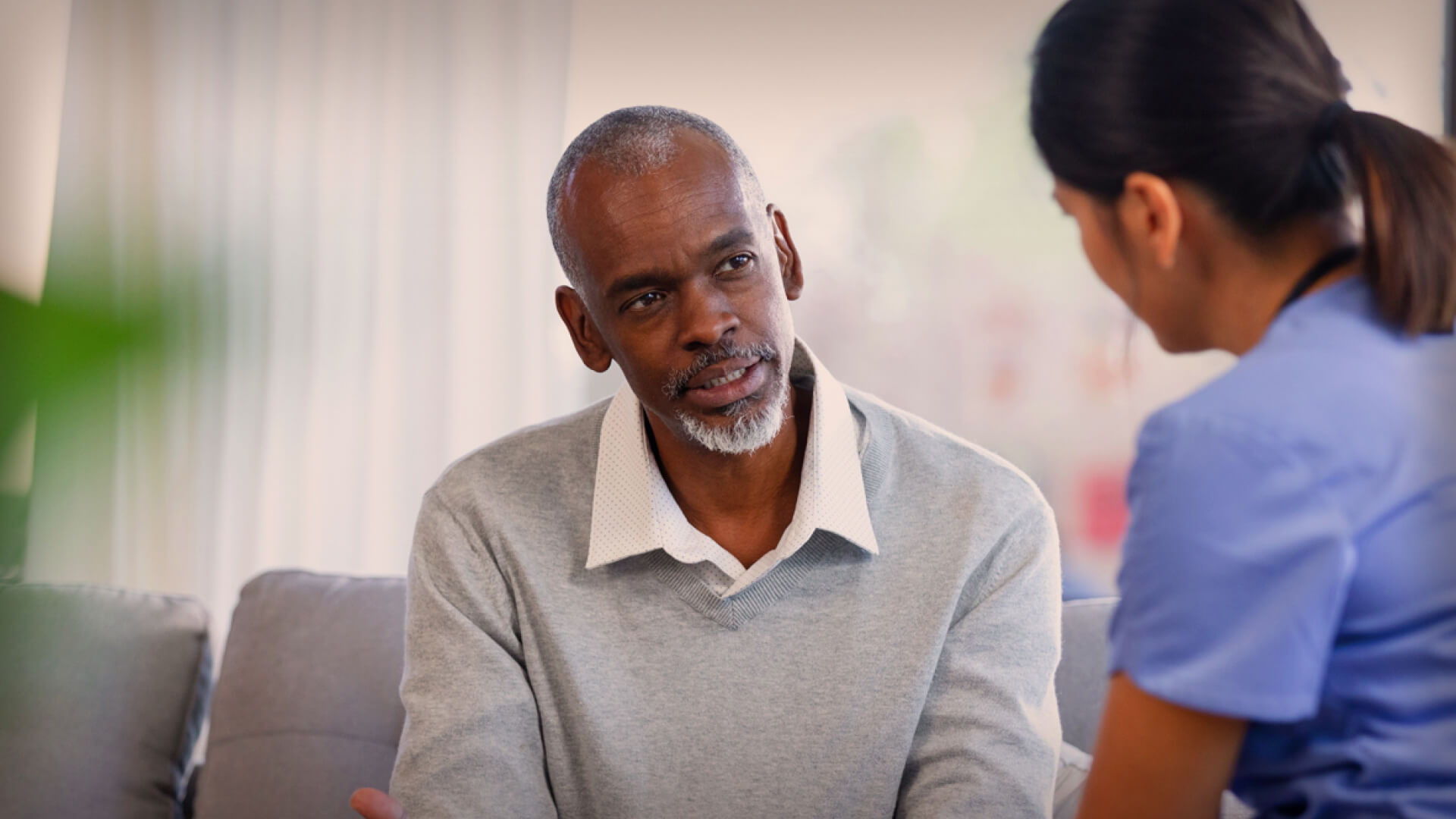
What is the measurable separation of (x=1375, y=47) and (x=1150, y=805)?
1938mm

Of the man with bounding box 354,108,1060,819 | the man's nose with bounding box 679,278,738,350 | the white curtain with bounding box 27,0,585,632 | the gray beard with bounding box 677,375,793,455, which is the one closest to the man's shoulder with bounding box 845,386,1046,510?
the man with bounding box 354,108,1060,819

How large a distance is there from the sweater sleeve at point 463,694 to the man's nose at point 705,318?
355 millimetres

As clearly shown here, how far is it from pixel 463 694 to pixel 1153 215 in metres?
0.89

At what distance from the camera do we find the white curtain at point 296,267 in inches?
96.2

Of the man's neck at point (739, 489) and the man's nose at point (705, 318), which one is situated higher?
the man's nose at point (705, 318)

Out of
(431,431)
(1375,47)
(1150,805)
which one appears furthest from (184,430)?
(1375,47)

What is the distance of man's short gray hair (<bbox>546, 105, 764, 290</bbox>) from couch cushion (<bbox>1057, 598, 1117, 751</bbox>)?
→ 2.74ft

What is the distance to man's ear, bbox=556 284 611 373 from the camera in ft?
4.75

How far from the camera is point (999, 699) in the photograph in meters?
1.24

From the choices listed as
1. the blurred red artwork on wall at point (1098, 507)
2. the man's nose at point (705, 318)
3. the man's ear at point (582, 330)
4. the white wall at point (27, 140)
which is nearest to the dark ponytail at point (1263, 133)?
the man's nose at point (705, 318)

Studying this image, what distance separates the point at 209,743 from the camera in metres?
1.80

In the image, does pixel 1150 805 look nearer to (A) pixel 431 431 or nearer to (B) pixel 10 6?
(A) pixel 431 431

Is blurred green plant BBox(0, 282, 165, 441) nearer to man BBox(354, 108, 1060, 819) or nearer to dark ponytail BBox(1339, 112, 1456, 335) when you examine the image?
man BBox(354, 108, 1060, 819)

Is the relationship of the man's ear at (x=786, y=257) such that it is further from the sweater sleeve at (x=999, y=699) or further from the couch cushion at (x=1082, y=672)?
the couch cushion at (x=1082, y=672)
